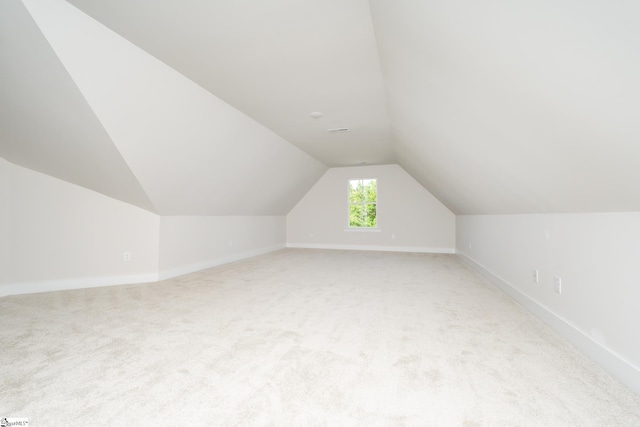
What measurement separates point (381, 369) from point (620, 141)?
159 centimetres

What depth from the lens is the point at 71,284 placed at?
151 inches

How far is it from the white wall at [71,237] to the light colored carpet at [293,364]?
389 millimetres

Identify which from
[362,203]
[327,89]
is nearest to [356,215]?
[362,203]

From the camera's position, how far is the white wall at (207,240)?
14.9 feet

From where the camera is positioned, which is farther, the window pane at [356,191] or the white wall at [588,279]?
the window pane at [356,191]

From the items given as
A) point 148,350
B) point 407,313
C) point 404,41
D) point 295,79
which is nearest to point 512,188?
point 407,313

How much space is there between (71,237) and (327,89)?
11.9ft

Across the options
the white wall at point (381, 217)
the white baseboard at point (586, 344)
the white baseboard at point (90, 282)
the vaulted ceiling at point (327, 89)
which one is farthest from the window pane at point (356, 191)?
the white baseboard at point (586, 344)

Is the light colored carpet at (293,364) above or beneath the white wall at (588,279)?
beneath

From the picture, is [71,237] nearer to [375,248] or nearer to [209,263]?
[209,263]

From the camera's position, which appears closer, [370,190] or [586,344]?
[586,344]

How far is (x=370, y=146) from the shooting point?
5883 millimetres

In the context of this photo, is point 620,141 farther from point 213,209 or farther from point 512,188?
point 213,209

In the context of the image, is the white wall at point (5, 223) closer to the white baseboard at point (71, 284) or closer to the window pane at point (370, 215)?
the white baseboard at point (71, 284)
